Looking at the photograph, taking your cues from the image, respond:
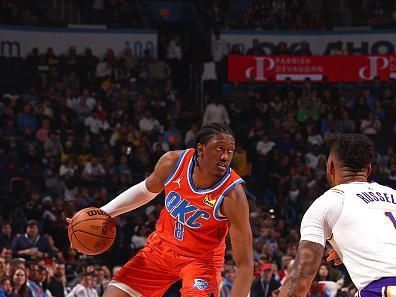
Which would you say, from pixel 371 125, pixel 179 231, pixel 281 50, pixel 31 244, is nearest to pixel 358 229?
pixel 179 231

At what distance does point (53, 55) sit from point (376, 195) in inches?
626

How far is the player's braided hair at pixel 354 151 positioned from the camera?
4.21 meters

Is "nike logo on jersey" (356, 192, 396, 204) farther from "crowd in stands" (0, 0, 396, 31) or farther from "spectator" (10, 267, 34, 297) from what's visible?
"crowd in stands" (0, 0, 396, 31)

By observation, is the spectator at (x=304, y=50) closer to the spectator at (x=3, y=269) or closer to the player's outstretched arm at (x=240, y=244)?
the spectator at (x=3, y=269)

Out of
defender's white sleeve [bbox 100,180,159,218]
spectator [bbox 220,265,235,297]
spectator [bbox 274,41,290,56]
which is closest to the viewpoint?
defender's white sleeve [bbox 100,180,159,218]

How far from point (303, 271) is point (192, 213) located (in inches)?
88.7

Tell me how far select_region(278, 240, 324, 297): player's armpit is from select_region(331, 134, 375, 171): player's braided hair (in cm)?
48

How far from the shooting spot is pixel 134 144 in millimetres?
17047

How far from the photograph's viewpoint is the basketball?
20.9ft

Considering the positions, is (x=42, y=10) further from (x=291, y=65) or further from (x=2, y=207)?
(x=2, y=207)

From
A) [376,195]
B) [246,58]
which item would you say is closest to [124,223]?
[246,58]

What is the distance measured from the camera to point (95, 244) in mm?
6395

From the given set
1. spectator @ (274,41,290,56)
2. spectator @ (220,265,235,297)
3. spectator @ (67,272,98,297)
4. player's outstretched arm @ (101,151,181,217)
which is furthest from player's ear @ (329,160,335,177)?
spectator @ (274,41,290,56)

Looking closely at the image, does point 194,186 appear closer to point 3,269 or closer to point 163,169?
point 163,169
